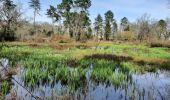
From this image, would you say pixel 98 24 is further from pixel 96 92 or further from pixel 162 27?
pixel 96 92

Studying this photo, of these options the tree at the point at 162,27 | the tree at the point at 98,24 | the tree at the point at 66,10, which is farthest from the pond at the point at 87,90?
the tree at the point at 162,27

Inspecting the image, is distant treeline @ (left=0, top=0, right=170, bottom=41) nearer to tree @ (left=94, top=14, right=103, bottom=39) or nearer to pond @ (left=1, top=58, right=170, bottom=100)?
tree @ (left=94, top=14, right=103, bottom=39)

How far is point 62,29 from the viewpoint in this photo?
90875 millimetres

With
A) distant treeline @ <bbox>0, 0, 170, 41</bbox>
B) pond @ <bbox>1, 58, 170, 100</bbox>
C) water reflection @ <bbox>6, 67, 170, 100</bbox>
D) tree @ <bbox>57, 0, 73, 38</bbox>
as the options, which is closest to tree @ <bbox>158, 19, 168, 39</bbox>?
distant treeline @ <bbox>0, 0, 170, 41</bbox>

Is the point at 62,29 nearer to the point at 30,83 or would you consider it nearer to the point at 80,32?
the point at 80,32

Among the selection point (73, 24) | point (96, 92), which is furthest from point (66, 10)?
point (96, 92)

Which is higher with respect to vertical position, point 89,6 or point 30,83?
point 89,6

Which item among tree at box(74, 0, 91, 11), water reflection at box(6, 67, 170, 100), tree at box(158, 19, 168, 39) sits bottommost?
water reflection at box(6, 67, 170, 100)

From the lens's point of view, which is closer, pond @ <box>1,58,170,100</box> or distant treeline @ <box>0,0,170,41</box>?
pond @ <box>1,58,170,100</box>

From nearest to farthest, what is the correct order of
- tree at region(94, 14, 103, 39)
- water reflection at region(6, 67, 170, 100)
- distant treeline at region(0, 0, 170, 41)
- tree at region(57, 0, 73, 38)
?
water reflection at region(6, 67, 170, 100) < distant treeline at region(0, 0, 170, 41) < tree at region(57, 0, 73, 38) < tree at region(94, 14, 103, 39)

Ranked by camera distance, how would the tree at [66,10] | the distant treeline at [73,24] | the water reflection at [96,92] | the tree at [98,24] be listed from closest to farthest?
the water reflection at [96,92] < the distant treeline at [73,24] < the tree at [66,10] < the tree at [98,24]

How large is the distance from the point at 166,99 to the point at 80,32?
2533 inches

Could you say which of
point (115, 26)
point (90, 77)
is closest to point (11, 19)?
point (90, 77)

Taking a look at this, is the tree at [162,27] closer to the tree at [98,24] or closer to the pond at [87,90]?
the tree at [98,24]
